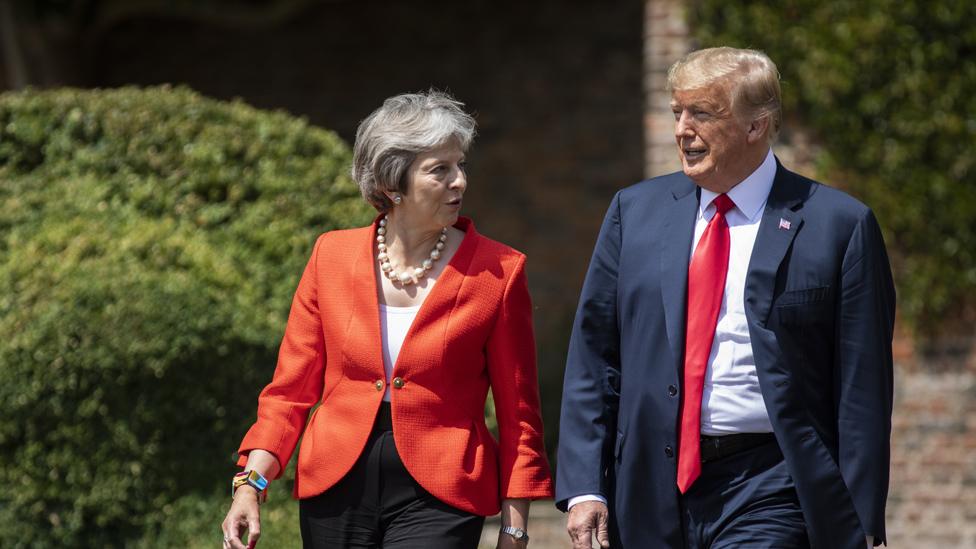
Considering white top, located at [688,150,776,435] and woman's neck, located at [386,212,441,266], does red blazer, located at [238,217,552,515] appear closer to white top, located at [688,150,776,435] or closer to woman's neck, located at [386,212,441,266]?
woman's neck, located at [386,212,441,266]

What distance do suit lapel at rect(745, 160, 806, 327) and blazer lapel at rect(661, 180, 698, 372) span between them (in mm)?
168

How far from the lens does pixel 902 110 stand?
284 inches

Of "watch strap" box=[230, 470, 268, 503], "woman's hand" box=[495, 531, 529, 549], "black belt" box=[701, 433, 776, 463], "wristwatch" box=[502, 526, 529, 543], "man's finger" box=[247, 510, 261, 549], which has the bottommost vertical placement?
"woman's hand" box=[495, 531, 529, 549]

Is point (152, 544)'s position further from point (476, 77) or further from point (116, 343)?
point (476, 77)

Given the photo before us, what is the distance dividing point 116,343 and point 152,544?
82cm

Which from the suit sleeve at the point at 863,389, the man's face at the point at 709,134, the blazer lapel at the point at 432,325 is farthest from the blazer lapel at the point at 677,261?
the blazer lapel at the point at 432,325

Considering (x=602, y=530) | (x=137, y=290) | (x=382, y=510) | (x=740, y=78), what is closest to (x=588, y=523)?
(x=602, y=530)

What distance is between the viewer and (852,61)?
7.25 m

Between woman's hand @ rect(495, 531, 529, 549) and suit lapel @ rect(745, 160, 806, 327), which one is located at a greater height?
suit lapel @ rect(745, 160, 806, 327)

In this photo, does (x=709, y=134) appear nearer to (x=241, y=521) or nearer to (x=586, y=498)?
(x=586, y=498)

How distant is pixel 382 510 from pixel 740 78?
143 centimetres

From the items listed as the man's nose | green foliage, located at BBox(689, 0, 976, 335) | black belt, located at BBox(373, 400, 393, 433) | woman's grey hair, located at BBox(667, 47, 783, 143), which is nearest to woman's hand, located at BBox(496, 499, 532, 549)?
black belt, located at BBox(373, 400, 393, 433)

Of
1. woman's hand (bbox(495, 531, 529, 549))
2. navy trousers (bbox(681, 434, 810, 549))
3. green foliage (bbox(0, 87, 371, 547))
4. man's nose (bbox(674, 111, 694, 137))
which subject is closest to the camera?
navy trousers (bbox(681, 434, 810, 549))

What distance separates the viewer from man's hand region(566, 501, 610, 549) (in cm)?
341
